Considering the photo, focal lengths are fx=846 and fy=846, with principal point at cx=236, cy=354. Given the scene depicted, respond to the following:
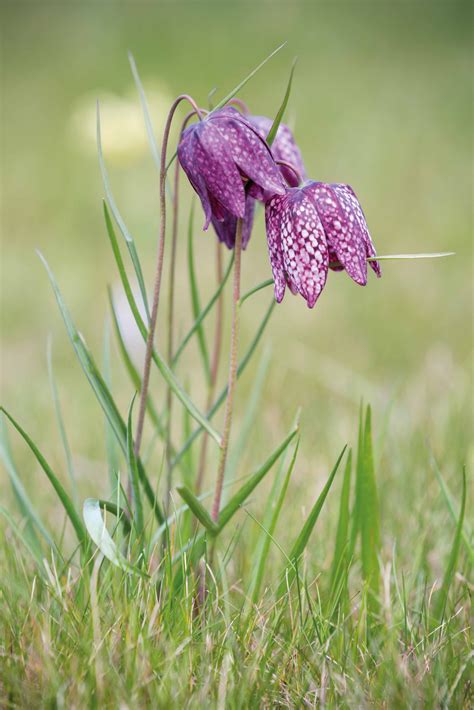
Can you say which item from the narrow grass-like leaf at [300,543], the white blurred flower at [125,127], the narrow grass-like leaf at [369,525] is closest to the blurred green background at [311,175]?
the white blurred flower at [125,127]

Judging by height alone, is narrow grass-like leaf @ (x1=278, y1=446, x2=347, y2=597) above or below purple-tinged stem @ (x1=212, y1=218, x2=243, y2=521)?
below

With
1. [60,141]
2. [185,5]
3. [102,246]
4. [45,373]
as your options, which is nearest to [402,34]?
[185,5]

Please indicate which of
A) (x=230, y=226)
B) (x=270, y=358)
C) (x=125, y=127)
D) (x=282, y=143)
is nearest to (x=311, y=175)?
(x=125, y=127)

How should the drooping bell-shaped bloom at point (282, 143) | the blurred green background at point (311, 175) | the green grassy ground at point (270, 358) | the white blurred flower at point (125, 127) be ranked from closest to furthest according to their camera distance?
the green grassy ground at point (270, 358) → the drooping bell-shaped bloom at point (282, 143) → the blurred green background at point (311, 175) → the white blurred flower at point (125, 127)

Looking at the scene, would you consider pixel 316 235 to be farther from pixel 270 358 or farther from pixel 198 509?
pixel 270 358

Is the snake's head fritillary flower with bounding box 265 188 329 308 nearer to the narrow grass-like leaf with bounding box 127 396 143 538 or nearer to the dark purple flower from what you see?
the dark purple flower

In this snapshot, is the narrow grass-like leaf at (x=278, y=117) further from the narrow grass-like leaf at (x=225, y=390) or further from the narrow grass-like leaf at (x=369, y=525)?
the narrow grass-like leaf at (x=369, y=525)

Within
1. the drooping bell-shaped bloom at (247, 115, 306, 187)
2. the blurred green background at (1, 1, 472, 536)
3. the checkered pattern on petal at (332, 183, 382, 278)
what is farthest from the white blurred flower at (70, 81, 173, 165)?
the checkered pattern on petal at (332, 183, 382, 278)

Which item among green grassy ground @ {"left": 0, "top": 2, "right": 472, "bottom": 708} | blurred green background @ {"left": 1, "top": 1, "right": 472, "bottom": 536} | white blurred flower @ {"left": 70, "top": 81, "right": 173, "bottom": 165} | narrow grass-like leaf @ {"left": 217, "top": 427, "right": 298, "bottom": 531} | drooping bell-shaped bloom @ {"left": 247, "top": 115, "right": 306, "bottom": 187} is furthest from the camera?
white blurred flower @ {"left": 70, "top": 81, "right": 173, "bottom": 165}
